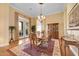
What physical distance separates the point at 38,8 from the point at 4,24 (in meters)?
0.68

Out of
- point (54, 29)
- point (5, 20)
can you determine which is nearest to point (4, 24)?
point (5, 20)

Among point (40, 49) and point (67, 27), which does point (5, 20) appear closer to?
point (40, 49)

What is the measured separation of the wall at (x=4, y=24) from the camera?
2.10 meters

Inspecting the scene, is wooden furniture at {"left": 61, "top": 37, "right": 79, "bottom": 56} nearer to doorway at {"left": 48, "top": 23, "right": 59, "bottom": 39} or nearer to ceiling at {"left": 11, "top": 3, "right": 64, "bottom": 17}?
doorway at {"left": 48, "top": 23, "right": 59, "bottom": 39}

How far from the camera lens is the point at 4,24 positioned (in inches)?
82.8

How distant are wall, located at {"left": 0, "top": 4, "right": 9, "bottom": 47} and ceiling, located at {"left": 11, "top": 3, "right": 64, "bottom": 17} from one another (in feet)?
0.54

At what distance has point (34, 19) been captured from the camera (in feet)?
7.11

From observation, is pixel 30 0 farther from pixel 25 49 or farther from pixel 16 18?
pixel 25 49

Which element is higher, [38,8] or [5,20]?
[38,8]

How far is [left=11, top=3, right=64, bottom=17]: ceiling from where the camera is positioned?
2098mm

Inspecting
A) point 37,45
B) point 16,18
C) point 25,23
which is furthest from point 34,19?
point 37,45

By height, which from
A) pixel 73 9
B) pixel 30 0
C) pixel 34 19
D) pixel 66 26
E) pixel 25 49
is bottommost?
pixel 25 49

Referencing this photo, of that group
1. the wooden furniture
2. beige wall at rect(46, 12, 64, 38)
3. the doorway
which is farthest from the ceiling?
the wooden furniture

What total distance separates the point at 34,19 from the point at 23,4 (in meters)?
0.34
